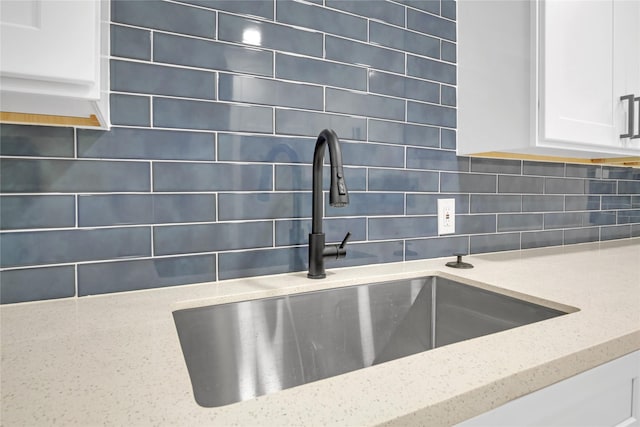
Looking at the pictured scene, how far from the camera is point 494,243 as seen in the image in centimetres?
144

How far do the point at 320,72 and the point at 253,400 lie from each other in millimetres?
941

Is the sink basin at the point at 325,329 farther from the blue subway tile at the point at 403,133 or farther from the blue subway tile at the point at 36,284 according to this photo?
the blue subway tile at the point at 403,133

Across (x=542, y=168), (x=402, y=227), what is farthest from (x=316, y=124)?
(x=542, y=168)

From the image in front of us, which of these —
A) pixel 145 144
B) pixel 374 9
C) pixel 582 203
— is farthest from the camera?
pixel 582 203

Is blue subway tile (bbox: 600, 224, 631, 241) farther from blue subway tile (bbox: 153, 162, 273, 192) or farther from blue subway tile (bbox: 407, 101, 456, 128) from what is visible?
blue subway tile (bbox: 153, 162, 273, 192)

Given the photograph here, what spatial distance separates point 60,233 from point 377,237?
877 mm

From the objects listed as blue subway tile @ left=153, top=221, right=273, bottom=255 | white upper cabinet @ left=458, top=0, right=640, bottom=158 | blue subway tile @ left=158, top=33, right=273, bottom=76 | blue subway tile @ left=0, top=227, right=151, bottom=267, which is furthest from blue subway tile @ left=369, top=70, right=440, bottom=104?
blue subway tile @ left=0, top=227, right=151, bottom=267

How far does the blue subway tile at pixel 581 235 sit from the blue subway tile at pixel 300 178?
3.98 feet

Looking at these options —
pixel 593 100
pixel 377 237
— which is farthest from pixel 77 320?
pixel 593 100

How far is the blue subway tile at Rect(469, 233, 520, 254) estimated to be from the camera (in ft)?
4.55

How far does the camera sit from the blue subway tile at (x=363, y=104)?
3.62 feet

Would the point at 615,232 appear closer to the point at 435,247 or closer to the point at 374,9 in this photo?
the point at 435,247

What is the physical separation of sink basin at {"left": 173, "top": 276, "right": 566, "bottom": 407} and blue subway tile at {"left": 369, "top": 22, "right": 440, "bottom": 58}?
0.81 m

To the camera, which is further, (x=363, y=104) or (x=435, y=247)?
(x=435, y=247)
